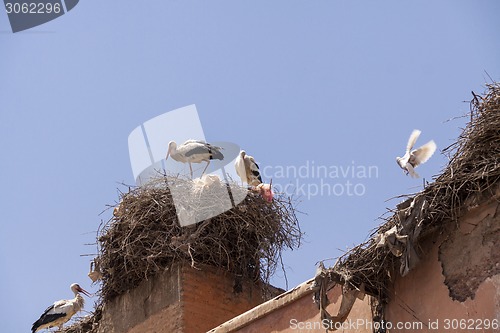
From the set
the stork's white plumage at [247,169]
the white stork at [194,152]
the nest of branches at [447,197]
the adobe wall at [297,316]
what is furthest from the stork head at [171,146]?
the nest of branches at [447,197]

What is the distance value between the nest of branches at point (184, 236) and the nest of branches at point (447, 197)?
3812mm

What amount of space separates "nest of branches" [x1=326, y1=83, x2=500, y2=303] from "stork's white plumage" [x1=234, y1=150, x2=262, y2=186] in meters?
6.49

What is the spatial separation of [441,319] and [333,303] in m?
1.31

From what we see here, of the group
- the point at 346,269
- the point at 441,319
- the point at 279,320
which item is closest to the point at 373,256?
the point at 346,269

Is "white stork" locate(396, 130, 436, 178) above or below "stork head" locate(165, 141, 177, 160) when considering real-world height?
below

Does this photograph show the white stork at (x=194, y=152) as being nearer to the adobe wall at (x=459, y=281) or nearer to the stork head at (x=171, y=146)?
the stork head at (x=171, y=146)

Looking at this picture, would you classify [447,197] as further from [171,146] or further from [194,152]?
[171,146]

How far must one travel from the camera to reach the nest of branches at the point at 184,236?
11.7 m

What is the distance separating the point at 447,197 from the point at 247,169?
7178 millimetres

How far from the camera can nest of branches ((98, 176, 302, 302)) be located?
1173cm

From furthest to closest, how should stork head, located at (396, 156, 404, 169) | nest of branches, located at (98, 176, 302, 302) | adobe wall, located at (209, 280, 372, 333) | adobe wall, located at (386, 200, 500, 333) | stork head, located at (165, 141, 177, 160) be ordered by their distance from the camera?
stork head, located at (165, 141, 177, 160), stork head, located at (396, 156, 404, 169), nest of branches, located at (98, 176, 302, 302), adobe wall, located at (209, 280, 372, 333), adobe wall, located at (386, 200, 500, 333)

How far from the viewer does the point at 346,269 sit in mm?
8102

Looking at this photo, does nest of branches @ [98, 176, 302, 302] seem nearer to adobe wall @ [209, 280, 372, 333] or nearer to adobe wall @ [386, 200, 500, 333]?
adobe wall @ [209, 280, 372, 333]

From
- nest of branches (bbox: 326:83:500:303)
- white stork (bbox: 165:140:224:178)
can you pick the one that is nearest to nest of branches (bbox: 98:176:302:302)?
white stork (bbox: 165:140:224:178)
